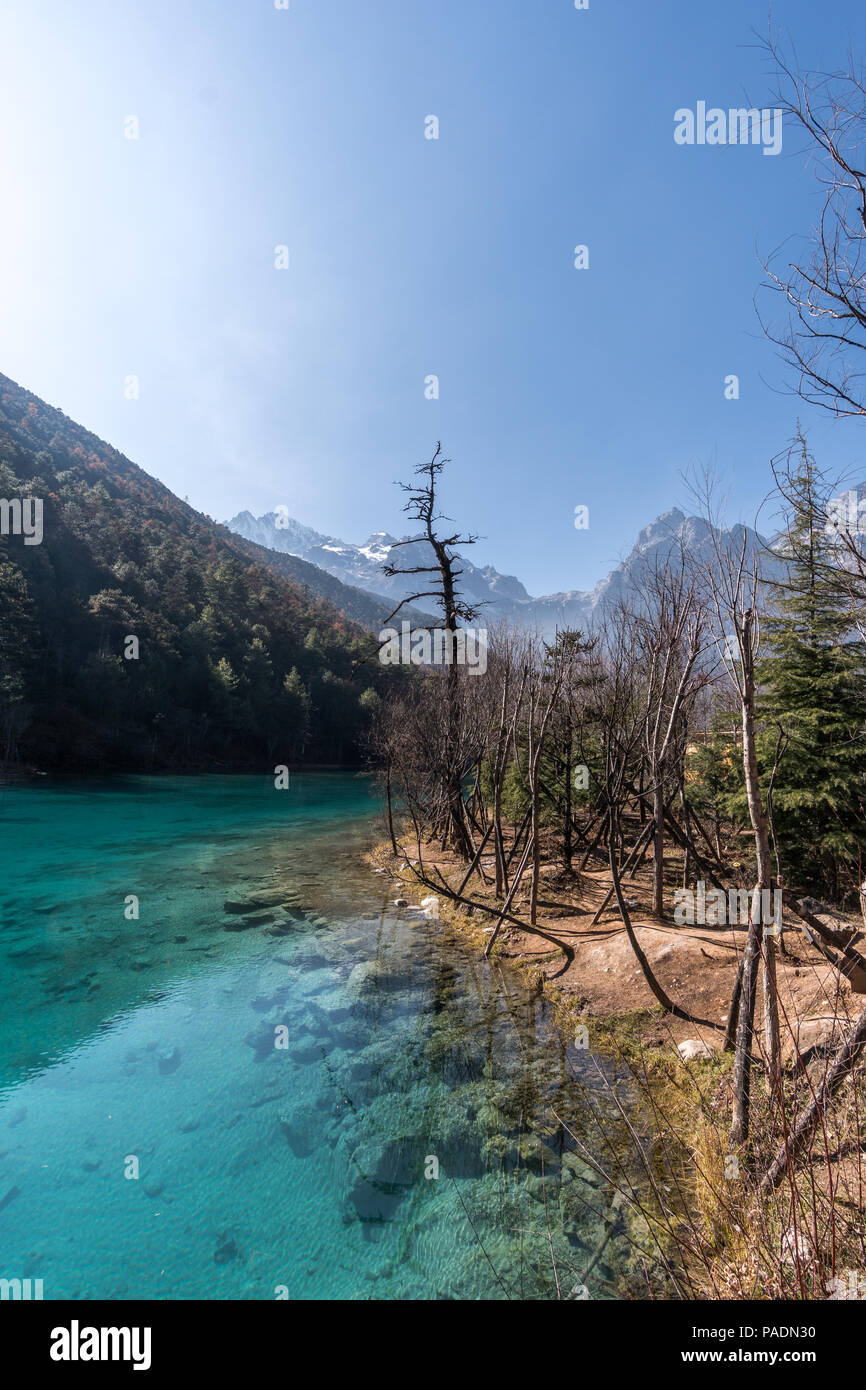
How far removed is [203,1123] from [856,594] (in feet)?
24.8

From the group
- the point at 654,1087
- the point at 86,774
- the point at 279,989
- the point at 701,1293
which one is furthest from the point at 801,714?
the point at 86,774

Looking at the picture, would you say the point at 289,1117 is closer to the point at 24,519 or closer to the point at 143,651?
the point at 143,651

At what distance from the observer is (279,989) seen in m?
8.45

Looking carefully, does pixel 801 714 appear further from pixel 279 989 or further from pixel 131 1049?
pixel 131 1049

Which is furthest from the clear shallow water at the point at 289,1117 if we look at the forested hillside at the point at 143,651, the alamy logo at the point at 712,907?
the forested hillside at the point at 143,651

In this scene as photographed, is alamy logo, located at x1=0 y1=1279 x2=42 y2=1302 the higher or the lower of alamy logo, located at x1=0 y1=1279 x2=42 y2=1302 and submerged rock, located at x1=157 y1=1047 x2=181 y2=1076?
the higher

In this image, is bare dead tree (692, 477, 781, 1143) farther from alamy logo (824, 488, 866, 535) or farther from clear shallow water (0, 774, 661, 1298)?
clear shallow water (0, 774, 661, 1298)

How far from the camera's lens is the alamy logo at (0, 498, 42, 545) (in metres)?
44.8

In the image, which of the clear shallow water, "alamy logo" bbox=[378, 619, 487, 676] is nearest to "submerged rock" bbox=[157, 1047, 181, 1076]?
the clear shallow water
